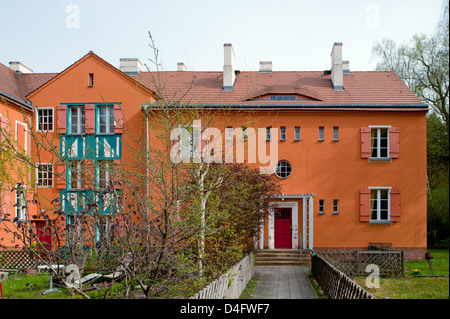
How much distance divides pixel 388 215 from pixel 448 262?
703 inches

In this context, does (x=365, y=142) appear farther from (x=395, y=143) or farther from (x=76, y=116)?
(x=76, y=116)

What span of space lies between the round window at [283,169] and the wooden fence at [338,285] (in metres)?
7.73

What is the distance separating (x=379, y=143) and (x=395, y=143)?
2.33 ft

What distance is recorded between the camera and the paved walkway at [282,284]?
1093cm

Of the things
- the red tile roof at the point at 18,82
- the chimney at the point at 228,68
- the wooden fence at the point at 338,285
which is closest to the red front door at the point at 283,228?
the chimney at the point at 228,68

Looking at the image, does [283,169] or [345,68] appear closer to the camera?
[283,169]

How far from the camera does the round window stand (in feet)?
63.4

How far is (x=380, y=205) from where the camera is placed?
62.3ft

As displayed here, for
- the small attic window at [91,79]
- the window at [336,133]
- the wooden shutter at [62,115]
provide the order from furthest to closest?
1. the window at [336,133]
2. the small attic window at [91,79]
3. the wooden shutter at [62,115]

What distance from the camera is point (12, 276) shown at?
14.1 metres

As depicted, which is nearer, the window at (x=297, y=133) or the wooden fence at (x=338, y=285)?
the wooden fence at (x=338, y=285)

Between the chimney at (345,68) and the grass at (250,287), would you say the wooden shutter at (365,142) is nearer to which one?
the chimney at (345,68)

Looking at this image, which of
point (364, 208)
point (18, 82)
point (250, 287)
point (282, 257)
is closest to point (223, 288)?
point (250, 287)

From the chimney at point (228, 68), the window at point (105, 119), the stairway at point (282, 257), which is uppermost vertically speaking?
the chimney at point (228, 68)
